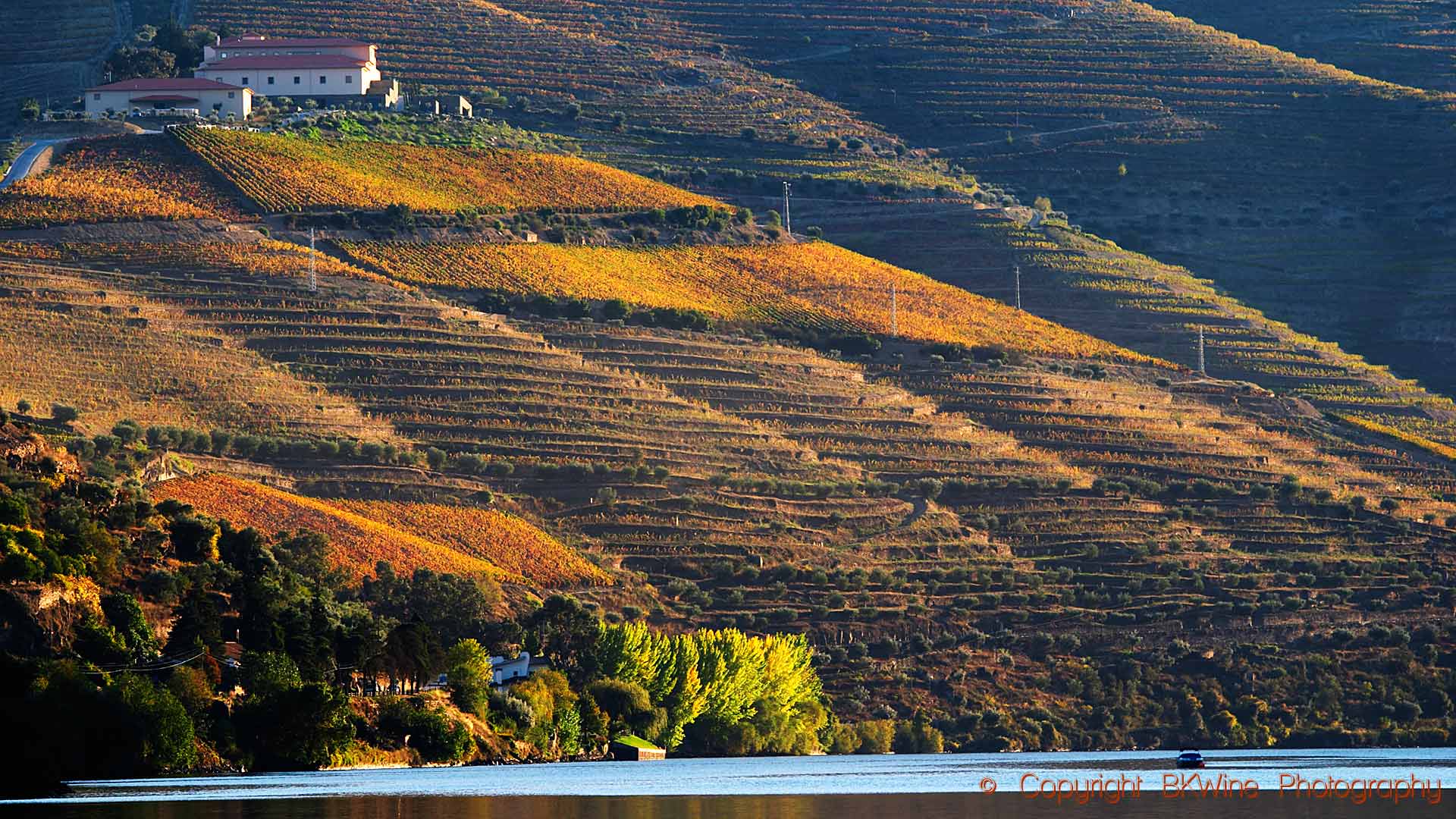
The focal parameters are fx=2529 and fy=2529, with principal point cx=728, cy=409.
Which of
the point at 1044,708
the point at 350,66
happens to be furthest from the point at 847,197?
the point at 1044,708

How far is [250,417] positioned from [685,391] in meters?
18.0

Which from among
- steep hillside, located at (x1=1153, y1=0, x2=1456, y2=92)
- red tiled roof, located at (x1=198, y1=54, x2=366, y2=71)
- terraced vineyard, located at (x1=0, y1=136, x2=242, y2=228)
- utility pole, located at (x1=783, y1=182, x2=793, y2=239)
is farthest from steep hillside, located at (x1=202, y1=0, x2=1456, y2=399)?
terraced vineyard, located at (x1=0, y1=136, x2=242, y2=228)

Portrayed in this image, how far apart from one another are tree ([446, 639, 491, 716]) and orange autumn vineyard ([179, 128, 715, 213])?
43.1 m

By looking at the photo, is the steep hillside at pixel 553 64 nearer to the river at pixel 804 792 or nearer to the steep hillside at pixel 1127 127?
the steep hillside at pixel 1127 127

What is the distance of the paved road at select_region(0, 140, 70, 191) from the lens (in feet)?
372

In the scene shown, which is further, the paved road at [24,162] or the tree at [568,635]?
the paved road at [24,162]

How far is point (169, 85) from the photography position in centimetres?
12575

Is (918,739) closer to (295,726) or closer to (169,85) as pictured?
(295,726)

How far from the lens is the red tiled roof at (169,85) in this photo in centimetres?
12494

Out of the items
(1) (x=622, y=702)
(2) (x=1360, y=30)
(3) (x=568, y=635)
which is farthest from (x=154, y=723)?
(2) (x=1360, y=30)

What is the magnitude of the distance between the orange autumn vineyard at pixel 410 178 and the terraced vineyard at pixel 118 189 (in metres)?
1.49

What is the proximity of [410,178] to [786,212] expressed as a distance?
69.1 feet

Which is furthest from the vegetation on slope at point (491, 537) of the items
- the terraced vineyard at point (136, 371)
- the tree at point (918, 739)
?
the tree at point (918, 739)

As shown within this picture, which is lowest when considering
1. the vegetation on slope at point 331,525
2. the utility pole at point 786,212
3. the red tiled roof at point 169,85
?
the vegetation on slope at point 331,525
